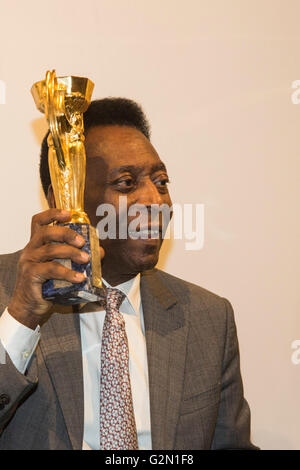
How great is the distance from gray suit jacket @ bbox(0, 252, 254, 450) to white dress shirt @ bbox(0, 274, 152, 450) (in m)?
0.03

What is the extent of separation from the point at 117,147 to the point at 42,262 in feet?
1.47

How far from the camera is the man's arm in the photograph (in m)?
1.65

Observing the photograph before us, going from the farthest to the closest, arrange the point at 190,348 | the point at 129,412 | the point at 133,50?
the point at 133,50 → the point at 190,348 → the point at 129,412

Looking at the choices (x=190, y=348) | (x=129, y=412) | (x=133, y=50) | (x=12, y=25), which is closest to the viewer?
(x=129, y=412)

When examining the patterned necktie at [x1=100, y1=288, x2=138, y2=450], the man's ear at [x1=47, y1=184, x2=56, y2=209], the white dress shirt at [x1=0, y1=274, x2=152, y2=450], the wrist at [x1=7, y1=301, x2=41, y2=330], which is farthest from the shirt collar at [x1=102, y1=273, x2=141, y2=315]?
the wrist at [x1=7, y1=301, x2=41, y2=330]

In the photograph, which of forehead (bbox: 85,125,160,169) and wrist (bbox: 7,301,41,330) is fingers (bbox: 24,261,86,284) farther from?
forehead (bbox: 85,125,160,169)

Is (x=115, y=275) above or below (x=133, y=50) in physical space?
below

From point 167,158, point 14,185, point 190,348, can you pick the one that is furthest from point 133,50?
point 190,348

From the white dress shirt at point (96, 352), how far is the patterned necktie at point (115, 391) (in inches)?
2.0

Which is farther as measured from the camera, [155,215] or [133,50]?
[133,50]

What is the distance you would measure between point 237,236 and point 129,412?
81cm

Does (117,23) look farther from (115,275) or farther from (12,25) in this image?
(115,275)

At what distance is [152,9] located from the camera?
1.94 m

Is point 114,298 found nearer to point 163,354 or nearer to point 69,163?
point 163,354
